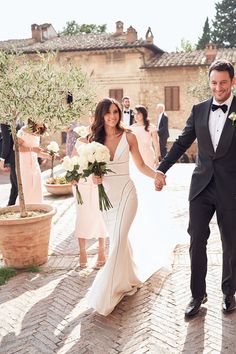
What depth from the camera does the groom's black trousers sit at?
3.83 m

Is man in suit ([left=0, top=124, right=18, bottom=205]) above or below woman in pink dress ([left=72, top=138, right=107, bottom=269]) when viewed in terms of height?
above

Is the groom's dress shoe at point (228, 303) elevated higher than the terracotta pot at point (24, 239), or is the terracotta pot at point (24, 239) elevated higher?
the terracotta pot at point (24, 239)

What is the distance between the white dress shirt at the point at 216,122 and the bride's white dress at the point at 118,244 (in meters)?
1.04

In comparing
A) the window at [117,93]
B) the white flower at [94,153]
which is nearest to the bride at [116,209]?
the white flower at [94,153]

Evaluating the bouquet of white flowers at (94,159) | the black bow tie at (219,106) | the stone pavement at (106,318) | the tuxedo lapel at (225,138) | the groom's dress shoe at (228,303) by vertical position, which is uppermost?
the black bow tie at (219,106)

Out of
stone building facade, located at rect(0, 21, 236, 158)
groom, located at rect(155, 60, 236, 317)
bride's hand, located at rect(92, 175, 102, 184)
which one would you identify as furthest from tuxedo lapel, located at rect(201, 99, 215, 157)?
stone building facade, located at rect(0, 21, 236, 158)

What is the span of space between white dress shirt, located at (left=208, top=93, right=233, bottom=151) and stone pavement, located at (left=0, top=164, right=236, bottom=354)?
5.68 ft

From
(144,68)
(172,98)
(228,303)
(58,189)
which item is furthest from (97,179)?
(172,98)

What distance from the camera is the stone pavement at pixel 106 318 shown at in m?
3.59

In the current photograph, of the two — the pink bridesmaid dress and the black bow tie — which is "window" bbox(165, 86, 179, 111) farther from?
the black bow tie

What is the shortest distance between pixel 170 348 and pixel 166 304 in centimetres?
83

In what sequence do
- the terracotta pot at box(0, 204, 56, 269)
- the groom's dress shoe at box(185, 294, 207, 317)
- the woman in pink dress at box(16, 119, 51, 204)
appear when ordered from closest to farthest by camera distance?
the groom's dress shoe at box(185, 294, 207, 317)
the terracotta pot at box(0, 204, 56, 269)
the woman in pink dress at box(16, 119, 51, 204)

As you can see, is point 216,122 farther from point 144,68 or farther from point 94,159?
point 144,68

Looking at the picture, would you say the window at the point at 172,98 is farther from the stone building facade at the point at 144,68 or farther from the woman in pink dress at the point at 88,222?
the woman in pink dress at the point at 88,222
